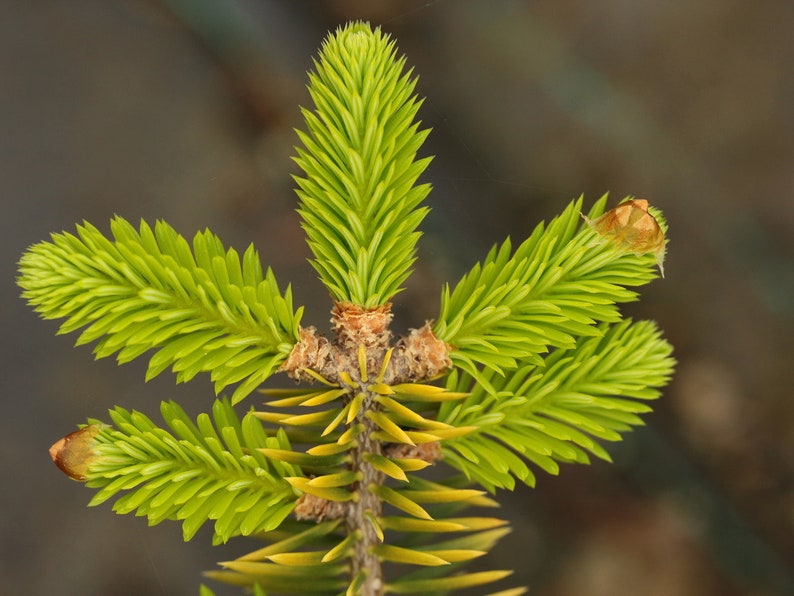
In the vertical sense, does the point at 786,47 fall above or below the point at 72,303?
above

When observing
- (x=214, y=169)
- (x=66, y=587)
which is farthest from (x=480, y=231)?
(x=66, y=587)

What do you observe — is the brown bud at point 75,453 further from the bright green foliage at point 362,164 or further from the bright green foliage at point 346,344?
the bright green foliage at point 362,164

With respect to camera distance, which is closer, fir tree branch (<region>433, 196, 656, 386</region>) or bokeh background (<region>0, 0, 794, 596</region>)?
fir tree branch (<region>433, 196, 656, 386</region>)

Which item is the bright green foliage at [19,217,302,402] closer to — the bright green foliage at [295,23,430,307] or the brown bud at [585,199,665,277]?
the bright green foliage at [295,23,430,307]

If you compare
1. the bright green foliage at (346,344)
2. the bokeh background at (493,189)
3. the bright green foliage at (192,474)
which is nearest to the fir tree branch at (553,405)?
the bright green foliage at (346,344)

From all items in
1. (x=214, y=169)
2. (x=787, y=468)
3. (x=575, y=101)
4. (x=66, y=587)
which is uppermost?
(x=575, y=101)

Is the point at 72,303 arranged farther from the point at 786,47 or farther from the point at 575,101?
the point at 786,47

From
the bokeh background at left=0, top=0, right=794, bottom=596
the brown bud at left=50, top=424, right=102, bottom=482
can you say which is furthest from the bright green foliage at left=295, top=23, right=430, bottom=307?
the bokeh background at left=0, top=0, right=794, bottom=596

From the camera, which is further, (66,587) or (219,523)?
(66,587)
